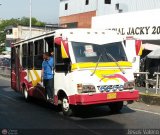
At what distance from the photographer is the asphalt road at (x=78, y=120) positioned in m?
9.95

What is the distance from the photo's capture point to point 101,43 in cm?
1248

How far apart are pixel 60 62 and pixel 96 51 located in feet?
3.78

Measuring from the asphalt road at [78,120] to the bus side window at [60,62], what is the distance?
1387 mm

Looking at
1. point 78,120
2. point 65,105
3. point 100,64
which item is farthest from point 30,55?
point 78,120

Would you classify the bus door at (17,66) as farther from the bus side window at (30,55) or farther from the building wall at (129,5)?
the building wall at (129,5)

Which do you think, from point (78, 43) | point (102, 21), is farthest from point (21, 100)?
point (102, 21)

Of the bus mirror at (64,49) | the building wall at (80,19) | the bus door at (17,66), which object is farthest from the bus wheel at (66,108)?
the building wall at (80,19)

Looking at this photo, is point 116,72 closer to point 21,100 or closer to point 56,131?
point 56,131

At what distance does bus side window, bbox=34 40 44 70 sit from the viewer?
1448cm

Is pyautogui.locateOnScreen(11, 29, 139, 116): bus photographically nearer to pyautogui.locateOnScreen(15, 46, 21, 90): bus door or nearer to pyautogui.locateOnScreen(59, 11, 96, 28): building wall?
pyautogui.locateOnScreen(15, 46, 21, 90): bus door

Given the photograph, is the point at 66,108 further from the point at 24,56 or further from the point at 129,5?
the point at 129,5

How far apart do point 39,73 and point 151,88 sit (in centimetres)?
518

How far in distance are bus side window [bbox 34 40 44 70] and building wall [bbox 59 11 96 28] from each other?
43.6 metres

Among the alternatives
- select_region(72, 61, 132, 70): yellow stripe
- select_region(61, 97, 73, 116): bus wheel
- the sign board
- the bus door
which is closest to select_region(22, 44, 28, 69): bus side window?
the bus door
